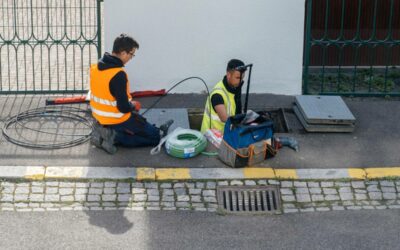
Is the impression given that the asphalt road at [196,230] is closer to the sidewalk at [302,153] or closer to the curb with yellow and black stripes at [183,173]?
the curb with yellow and black stripes at [183,173]

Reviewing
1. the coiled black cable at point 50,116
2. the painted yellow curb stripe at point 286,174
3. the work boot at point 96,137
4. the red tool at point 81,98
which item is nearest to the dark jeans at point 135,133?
the work boot at point 96,137

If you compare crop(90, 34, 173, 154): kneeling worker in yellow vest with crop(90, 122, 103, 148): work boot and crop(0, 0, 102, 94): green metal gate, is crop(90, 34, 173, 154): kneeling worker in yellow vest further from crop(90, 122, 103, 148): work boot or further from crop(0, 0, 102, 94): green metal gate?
crop(0, 0, 102, 94): green metal gate

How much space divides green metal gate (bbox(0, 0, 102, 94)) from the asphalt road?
11.8 ft

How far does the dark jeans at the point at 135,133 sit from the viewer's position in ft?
30.4

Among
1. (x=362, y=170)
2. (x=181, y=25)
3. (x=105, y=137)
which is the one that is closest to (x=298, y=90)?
(x=181, y=25)

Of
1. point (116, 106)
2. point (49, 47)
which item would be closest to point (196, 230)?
point (116, 106)

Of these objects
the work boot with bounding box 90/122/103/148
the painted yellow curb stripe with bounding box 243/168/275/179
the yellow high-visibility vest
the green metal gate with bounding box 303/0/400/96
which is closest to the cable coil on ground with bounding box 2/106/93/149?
the work boot with bounding box 90/122/103/148

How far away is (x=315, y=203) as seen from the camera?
8320 millimetres

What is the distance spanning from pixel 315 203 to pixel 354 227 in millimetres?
604

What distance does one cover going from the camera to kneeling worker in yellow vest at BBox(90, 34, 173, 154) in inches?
355

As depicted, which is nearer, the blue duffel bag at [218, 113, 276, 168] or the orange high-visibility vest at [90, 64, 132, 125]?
the blue duffel bag at [218, 113, 276, 168]

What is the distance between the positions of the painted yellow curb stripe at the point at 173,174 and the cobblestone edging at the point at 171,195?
8 centimetres

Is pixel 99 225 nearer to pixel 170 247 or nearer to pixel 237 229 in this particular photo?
pixel 170 247

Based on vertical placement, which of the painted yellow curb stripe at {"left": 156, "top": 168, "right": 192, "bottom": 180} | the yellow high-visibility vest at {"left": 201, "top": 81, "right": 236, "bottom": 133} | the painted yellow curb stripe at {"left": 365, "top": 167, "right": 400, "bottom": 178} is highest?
the yellow high-visibility vest at {"left": 201, "top": 81, "right": 236, "bottom": 133}
